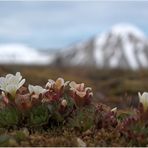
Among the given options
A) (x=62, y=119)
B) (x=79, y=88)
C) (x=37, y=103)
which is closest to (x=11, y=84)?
(x=37, y=103)

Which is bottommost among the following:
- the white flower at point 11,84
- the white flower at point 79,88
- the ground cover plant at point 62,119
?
the ground cover plant at point 62,119

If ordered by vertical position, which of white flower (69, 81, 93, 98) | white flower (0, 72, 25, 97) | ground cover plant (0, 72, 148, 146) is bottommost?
ground cover plant (0, 72, 148, 146)

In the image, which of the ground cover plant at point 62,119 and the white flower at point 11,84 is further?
the white flower at point 11,84

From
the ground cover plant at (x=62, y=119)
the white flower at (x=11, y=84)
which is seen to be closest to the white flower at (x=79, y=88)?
the ground cover plant at (x=62, y=119)

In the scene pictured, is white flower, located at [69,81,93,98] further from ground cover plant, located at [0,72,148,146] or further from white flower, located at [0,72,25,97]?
white flower, located at [0,72,25,97]

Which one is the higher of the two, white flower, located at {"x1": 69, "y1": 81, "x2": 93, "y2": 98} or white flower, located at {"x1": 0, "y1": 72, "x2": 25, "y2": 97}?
white flower, located at {"x1": 0, "y1": 72, "x2": 25, "y2": 97}

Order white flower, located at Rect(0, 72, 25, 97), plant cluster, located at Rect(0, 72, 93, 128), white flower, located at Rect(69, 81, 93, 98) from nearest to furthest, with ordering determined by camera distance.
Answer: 1. plant cluster, located at Rect(0, 72, 93, 128)
2. white flower, located at Rect(0, 72, 25, 97)
3. white flower, located at Rect(69, 81, 93, 98)

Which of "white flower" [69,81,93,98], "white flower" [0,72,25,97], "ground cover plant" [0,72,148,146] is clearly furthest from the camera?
"white flower" [69,81,93,98]

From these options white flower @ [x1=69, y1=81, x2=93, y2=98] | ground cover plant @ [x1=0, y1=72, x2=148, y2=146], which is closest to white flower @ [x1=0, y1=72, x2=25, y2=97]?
ground cover plant @ [x1=0, y1=72, x2=148, y2=146]

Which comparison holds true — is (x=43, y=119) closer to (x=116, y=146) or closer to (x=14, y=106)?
(x=14, y=106)

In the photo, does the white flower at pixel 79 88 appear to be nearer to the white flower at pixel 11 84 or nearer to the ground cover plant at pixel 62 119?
the ground cover plant at pixel 62 119
